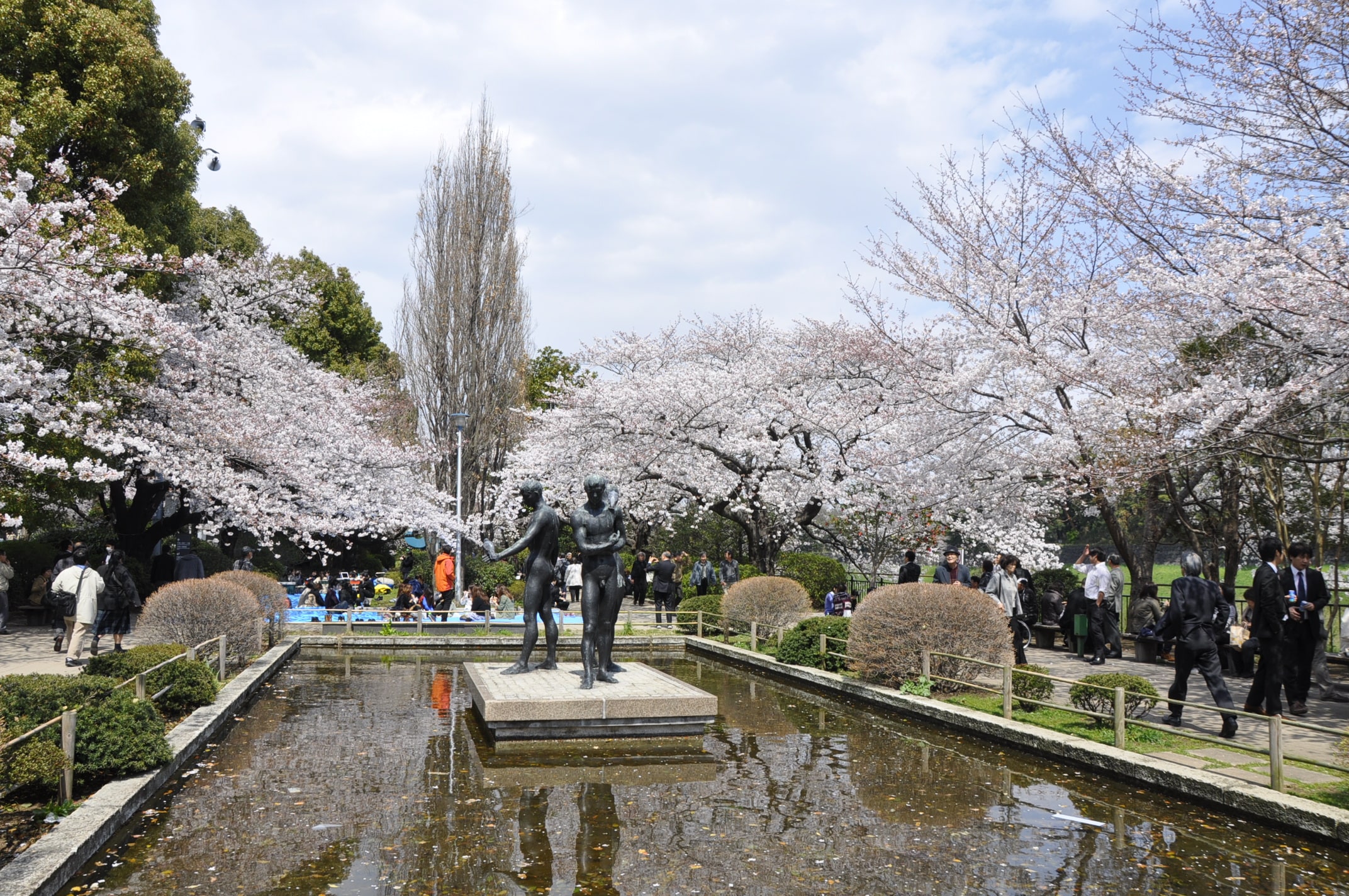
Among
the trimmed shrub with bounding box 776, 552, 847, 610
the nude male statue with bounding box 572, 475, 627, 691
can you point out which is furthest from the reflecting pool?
the trimmed shrub with bounding box 776, 552, 847, 610

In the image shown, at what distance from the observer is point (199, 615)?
41.2 ft

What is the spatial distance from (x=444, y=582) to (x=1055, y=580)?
1349 centimetres

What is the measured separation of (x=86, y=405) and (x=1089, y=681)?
13361 millimetres

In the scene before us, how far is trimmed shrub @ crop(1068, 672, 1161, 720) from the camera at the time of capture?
898 centimetres

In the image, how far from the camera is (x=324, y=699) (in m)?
11.7

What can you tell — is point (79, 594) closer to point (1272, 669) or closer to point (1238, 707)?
point (1272, 669)

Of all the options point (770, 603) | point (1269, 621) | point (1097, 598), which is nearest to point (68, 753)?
point (1269, 621)

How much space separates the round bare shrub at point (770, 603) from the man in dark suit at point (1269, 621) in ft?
28.1

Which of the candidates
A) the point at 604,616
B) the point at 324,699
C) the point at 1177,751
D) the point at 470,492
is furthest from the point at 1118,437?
the point at 470,492

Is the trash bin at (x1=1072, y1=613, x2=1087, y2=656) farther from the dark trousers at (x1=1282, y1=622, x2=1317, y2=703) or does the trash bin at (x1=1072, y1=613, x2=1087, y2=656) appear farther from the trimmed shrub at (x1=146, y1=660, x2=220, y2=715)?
the trimmed shrub at (x1=146, y1=660, x2=220, y2=715)

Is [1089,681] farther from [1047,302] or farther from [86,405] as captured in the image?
[86,405]

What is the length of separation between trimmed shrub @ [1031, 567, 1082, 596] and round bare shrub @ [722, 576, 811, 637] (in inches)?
262

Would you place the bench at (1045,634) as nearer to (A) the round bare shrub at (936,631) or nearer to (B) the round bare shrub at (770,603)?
(B) the round bare shrub at (770,603)

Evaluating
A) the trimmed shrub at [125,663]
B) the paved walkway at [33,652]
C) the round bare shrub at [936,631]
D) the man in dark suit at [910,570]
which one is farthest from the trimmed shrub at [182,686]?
the man in dark suit at [910,570]
